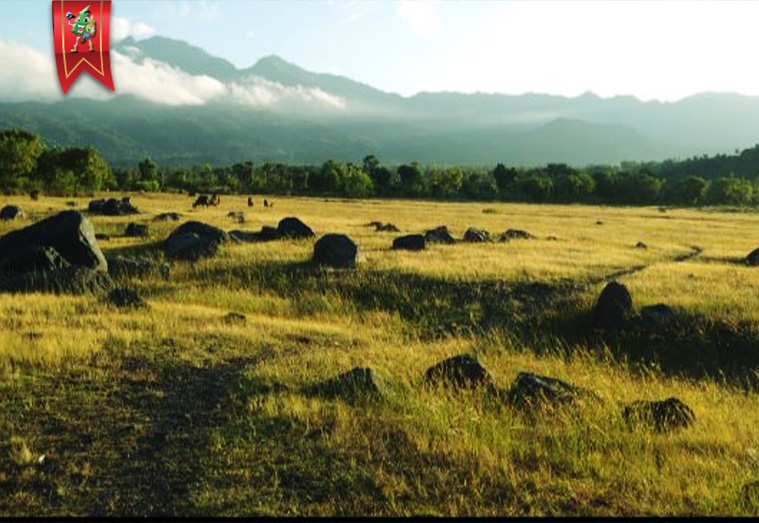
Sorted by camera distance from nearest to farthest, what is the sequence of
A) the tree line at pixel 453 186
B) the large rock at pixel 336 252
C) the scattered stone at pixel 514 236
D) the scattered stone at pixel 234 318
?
the scattered stone at pixel 234 318, the large rock at pixel 336 252, the scattered stone at pixel 514 236, the tree line at pixel 453 186

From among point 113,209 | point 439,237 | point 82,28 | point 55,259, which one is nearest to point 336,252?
point 55,259

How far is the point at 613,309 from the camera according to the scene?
870 inches

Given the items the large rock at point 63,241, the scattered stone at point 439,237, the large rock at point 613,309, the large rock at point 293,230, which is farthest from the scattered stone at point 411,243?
the large rock at point 63,241

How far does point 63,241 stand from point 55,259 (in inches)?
75.4

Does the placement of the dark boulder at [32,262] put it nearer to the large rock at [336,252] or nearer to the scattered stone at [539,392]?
the large rock at [336,252]

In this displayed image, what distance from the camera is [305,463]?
28.8ft

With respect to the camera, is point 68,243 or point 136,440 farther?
point 68,243

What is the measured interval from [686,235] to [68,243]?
55.0 m

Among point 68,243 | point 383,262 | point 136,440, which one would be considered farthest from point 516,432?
point 68,243

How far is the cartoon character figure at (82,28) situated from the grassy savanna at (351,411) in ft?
31.6

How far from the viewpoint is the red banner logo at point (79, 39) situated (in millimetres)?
23156

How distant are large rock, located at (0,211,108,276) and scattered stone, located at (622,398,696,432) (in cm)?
2271

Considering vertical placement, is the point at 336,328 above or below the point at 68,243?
below

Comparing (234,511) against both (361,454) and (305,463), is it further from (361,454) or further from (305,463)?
(361,454)
